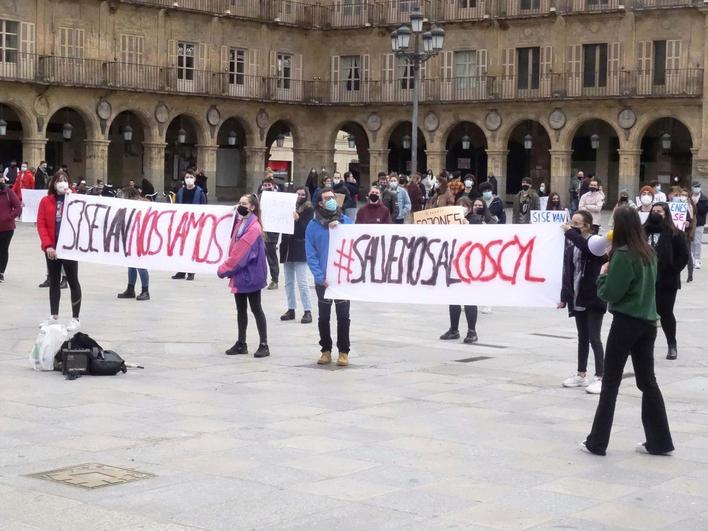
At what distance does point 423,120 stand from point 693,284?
27608 mm

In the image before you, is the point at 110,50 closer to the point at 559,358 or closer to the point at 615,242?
the point at 559,358

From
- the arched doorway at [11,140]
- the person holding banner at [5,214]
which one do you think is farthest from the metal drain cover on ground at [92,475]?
the arched doorway at [11,140]

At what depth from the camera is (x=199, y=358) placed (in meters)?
12.4

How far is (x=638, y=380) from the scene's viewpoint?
335 inches

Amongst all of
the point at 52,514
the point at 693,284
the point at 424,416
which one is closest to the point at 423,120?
the point at 693,284

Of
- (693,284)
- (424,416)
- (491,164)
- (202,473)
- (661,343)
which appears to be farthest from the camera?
(491,164)

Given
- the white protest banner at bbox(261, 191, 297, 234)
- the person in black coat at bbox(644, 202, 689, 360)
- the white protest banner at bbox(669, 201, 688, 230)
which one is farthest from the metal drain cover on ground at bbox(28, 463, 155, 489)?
the white protest banner at bbox(669, 201, 688, 230)

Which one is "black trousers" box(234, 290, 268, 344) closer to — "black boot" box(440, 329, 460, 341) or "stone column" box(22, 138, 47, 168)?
"black boot" box(440, 329, 460, 341)

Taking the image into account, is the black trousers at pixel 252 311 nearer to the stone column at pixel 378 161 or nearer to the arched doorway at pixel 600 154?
the arched doorway at pixel 600 154

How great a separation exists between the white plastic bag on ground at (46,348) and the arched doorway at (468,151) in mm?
38988

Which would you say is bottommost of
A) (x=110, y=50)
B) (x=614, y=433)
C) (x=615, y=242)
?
(x=614, y=433)

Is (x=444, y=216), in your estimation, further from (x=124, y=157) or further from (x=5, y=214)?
(x=124, y=157)

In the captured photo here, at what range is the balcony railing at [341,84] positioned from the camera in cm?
4203

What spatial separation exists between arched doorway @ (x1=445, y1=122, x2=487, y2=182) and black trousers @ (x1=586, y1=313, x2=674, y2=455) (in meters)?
41.3
